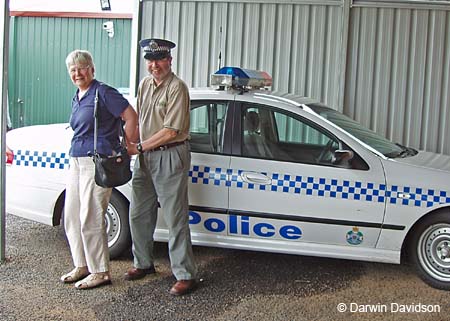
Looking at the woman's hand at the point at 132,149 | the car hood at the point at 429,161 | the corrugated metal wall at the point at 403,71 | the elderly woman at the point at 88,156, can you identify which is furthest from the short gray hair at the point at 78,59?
the corrugated metal wall at the point at 403,71

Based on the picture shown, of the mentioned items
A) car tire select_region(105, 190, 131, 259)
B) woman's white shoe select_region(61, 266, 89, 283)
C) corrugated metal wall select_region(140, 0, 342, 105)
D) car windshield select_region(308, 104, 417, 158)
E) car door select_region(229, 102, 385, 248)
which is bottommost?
woman's white shoe select_region(61, 266, 89, 283)

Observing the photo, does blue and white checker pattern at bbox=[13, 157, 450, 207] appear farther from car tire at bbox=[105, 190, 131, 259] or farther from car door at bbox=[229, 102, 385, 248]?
car tire at bbox=[105, 190, 131, 259]

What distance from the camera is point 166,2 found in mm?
8492

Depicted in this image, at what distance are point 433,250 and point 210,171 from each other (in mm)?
1889

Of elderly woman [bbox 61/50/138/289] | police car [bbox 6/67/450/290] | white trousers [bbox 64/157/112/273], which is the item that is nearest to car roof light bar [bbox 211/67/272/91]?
police car [bbox 6/67/450/290]

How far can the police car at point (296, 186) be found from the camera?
4715mm

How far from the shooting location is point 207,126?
16.7 ft

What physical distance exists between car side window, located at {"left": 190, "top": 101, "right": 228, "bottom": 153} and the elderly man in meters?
0.47

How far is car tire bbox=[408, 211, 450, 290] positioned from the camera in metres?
4.69

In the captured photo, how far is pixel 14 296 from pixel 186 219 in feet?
4.56

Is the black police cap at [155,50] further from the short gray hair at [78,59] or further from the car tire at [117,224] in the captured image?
the car tire at [117,224]

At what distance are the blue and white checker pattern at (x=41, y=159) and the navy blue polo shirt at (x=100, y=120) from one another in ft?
2.58

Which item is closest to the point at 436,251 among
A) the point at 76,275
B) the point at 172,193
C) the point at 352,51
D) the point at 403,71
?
the point at 172,193

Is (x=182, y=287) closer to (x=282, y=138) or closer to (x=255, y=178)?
(x=255, y=178)
